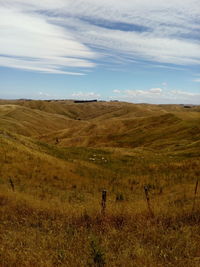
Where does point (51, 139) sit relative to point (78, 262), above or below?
below

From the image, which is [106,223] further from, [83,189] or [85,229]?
[83,189]

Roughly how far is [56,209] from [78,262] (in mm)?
4860

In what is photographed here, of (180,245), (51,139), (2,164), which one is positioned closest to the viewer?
(180,245)

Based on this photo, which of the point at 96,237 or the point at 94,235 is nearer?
the point at 96,237

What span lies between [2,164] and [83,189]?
23.1 feet

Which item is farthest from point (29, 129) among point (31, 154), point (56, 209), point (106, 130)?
point (56, 209)

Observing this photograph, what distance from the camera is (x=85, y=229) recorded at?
315 inches

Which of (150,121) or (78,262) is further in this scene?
(150,121)

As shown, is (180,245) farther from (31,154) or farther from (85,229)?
(31,154)

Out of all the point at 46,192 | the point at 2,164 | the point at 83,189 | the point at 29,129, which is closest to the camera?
the point at 46,192

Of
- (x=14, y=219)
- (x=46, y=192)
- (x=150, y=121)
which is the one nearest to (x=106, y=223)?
(x=14, y=219)

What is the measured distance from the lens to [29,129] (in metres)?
168

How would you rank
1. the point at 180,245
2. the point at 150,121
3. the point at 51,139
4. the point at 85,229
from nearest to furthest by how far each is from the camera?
the point at 180,245, the point at 85,229, the point at 150,121, the point at 51,139

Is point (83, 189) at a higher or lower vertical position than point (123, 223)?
lower
